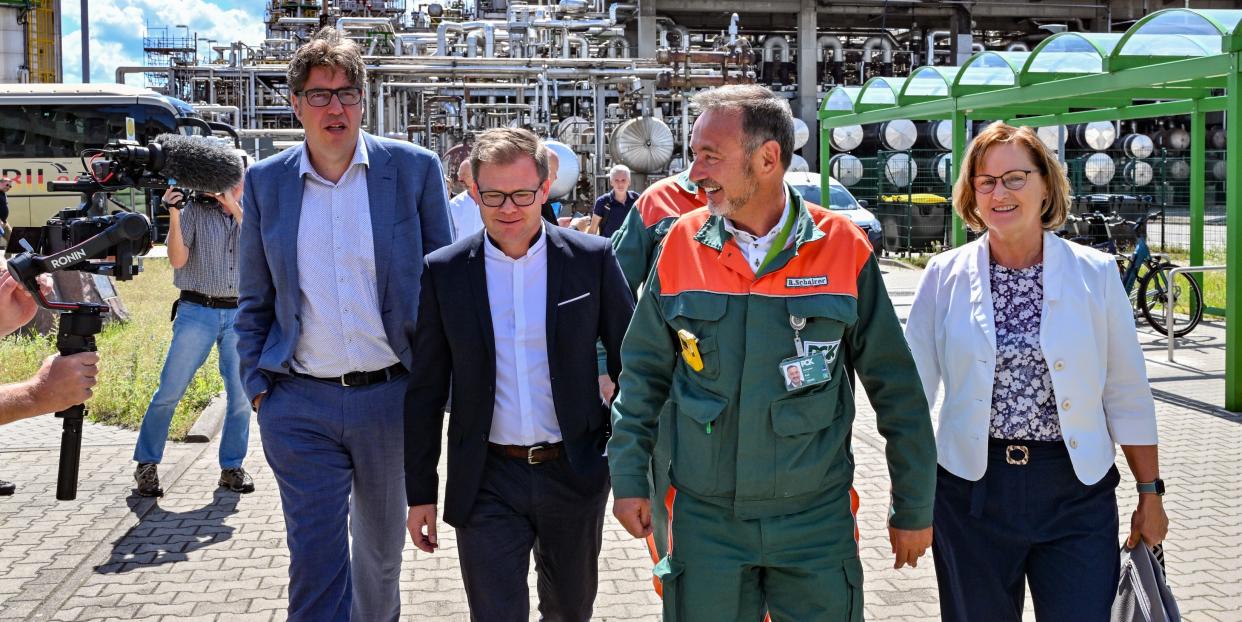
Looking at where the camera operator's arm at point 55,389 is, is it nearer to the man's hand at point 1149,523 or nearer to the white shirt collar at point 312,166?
the white shirt collar at point 312,166

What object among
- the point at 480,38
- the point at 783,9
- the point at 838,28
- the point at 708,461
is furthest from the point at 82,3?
the point at 838,28

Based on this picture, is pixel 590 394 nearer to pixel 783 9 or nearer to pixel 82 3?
pixel 82 3

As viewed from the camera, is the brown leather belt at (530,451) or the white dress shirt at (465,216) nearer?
the brown leather belt at (530,451)

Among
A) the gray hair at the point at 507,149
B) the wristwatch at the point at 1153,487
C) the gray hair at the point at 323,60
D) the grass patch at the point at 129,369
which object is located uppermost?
the gray hair at the point at 323,60

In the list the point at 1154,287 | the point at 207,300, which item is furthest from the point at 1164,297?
the point at 207,300

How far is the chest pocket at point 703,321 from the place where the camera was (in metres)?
2.78

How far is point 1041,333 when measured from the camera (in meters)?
3.15

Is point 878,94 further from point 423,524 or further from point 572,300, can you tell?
point 423,524

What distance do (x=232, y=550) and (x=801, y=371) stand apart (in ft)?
12.5

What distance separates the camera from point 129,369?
10.1m

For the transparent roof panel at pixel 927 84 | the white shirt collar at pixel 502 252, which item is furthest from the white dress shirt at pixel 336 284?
the transparent roof panel at pixel 927 84

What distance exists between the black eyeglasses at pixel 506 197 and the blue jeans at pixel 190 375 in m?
3.73

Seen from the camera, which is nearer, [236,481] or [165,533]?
[165,533]

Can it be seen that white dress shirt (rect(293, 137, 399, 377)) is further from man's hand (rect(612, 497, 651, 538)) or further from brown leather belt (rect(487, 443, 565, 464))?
man's hand (rect(612, 497, 651, 538))
